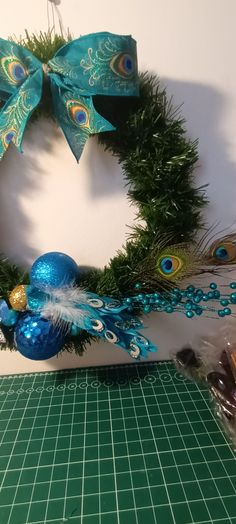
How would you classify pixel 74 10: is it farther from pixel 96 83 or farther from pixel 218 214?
pixel 218 214

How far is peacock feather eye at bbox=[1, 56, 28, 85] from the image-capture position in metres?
0.58

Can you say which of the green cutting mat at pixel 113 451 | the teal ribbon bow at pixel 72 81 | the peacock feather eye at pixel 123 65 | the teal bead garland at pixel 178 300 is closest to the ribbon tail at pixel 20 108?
the teal ribbon bow at pixel 72 81

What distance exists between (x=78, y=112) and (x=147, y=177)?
19 centimetres

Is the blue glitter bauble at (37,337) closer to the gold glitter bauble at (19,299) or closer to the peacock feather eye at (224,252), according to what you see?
the gold glitter bauble at (19,299)

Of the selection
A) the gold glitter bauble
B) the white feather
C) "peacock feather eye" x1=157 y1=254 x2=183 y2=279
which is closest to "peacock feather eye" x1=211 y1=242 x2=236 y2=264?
"peacock feather eye" x1=157 y1=254 x2=183 y2=279

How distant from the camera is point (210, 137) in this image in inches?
28.2

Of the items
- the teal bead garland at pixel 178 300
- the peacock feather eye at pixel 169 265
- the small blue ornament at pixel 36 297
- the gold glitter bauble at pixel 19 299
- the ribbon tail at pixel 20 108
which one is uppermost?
the ribbon tail at pixel 20 108

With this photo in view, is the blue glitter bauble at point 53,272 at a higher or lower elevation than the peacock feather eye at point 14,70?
lower

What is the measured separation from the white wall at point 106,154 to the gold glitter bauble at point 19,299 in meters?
0.13

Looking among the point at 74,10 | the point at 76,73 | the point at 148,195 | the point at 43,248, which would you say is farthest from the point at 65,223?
the point at 74,10

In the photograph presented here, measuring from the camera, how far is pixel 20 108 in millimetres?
596

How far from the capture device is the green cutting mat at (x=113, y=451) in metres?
0.54

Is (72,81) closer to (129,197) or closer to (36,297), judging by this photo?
(129,197)

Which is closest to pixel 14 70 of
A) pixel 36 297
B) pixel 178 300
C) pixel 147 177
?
pixel 147 177
